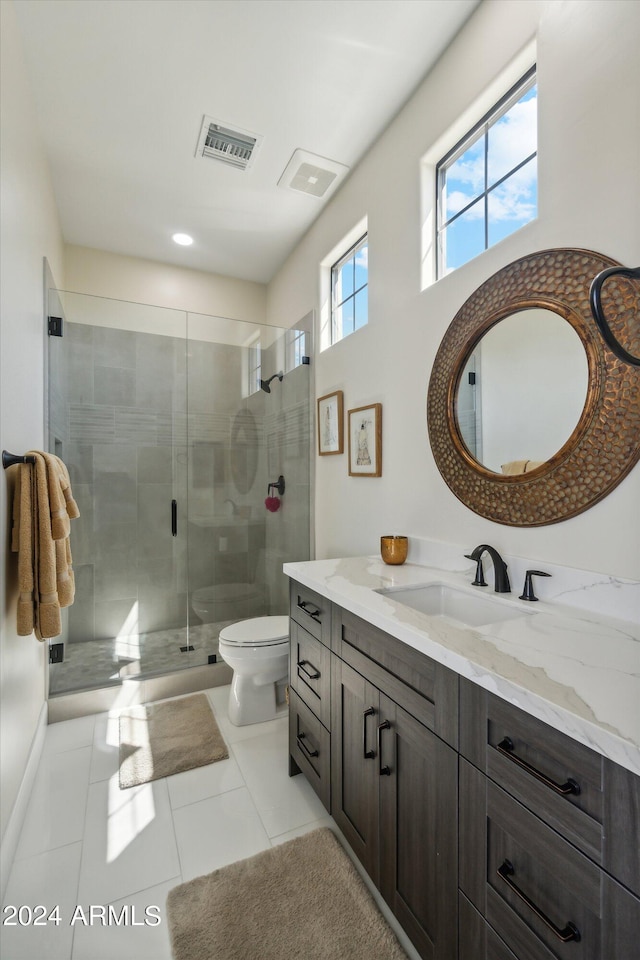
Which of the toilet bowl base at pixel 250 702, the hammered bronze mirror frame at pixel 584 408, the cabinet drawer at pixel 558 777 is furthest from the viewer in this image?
the toilet bowl base at pixel 250 702

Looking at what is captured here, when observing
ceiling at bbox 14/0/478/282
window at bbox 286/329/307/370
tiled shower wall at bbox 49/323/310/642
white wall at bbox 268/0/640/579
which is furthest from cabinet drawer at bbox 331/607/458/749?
ceiling at bbox 14/0/478/282

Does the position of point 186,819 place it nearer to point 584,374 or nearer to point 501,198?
point 584,374

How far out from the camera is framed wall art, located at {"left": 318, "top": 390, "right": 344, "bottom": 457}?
2.49 metres

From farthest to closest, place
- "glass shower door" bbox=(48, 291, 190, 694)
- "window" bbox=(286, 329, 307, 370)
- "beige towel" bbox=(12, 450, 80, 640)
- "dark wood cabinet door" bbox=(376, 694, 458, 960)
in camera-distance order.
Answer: "window" bbox=(286, 329, 307, 370)
"glass shower door" bbox=(48, 291, 190, 694)
"beige towel" bbox=(12, 450, 80, 640)
"dark wood cabinet door" bbox=(376, 694, 458, 960)

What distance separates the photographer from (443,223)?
1.85 meters

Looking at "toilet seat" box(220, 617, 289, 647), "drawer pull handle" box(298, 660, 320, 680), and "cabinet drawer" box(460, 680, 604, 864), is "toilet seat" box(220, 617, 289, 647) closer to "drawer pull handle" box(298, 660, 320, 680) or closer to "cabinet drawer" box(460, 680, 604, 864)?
"drawer pull handle" box(298, 660, 320, 680)

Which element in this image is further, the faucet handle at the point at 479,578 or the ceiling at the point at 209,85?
the ceiling at the point at 209,85

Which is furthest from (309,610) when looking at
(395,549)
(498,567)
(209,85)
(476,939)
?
(209,85)

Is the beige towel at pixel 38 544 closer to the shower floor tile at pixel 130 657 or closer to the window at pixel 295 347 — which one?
the shower floor tile at pixel 130 657

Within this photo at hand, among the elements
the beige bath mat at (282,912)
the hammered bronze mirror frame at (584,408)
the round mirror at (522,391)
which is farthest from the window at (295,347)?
the beige bath mat at (282,912)

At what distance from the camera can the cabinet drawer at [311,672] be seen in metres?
1.51

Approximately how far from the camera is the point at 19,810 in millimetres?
1543

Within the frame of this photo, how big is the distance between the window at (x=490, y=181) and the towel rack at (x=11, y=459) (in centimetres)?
176

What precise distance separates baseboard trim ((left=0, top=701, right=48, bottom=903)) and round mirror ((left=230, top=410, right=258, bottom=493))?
162 centimetres
